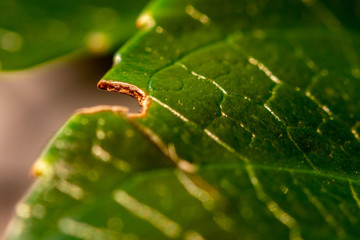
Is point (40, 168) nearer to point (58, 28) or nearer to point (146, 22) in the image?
point (146, 22)

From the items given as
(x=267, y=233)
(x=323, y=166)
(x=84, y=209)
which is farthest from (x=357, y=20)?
(x=84, y=209)

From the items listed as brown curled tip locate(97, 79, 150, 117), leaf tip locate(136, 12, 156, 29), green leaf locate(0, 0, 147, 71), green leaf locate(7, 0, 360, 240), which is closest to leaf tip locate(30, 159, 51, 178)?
green leaf locate(7, 0, 360, 240)

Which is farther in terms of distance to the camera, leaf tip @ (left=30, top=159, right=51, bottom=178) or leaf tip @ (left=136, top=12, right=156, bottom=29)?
leaf tip @ (left=136, top=12, right=156, bottom=29)

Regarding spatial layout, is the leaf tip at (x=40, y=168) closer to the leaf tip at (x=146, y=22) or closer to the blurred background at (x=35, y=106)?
the leaf tip at (x=146, y=22)

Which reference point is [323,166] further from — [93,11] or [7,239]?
[93,11]

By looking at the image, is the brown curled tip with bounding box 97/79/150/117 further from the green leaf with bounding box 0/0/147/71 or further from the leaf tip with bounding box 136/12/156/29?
the green leaf with bounding box 0/0/147/71

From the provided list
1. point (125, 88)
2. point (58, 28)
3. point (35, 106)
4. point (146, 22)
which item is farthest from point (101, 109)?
point (35, 106)
